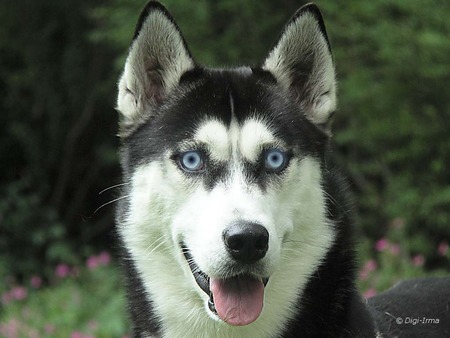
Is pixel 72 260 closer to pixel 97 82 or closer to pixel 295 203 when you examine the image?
pixel 97 82

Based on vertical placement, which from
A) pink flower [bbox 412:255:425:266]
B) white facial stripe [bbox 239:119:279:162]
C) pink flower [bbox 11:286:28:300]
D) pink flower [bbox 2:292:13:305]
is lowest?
pink flower [bbox 2:292:13:305]

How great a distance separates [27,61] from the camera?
10.1 m

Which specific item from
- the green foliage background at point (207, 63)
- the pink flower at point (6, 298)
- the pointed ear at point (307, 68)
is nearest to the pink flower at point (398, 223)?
the green foliage background at point (207, 63)

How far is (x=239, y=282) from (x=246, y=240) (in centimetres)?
25

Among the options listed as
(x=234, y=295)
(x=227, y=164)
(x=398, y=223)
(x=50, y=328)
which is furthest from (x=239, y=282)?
(x=398, y=223)

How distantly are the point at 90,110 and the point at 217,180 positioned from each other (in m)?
7.75

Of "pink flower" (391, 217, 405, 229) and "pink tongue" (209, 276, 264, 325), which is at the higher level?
"pink tongue" (209, 276, 264, 325)

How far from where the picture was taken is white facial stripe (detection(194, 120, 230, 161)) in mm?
2889

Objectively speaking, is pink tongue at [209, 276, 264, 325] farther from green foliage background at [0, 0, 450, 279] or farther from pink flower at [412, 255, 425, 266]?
pink flower at [412, 255, 425, 266]

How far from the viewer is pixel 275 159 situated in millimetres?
2936

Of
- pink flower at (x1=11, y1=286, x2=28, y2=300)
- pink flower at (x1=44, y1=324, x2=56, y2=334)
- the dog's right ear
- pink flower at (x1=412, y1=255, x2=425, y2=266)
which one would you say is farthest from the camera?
pink flower at (x1=11, y1=286, x2=28, y2=300)

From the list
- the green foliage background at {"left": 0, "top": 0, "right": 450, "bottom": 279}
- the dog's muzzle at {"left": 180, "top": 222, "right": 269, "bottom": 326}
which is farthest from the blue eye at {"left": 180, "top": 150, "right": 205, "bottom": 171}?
the green foliage background at {"left": 0, "top": 0, "right": 450, "bottom": 279}

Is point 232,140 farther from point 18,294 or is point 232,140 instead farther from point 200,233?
point 18,294

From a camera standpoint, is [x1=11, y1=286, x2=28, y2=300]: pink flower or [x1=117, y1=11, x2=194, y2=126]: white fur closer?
[x1=117, y1=11, x2=194, y2=126]: white fur
